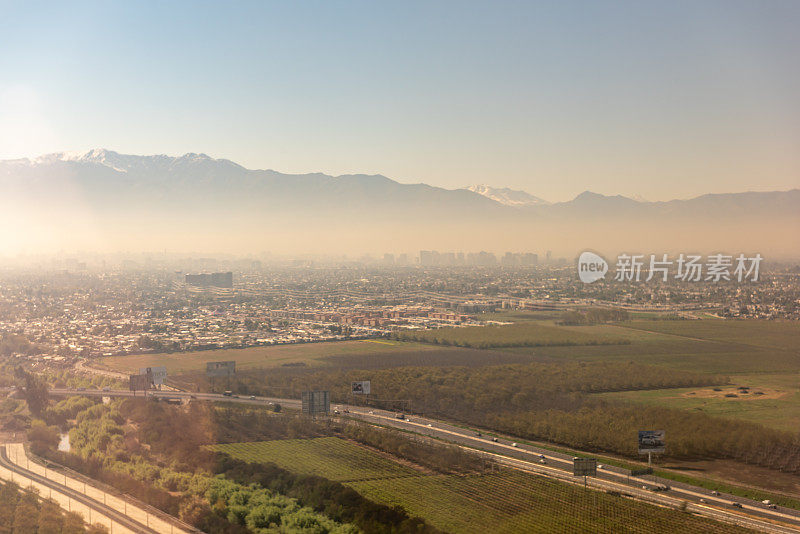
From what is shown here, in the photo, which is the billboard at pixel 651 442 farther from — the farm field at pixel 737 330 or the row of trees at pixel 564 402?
the farm field at pixel 737 330

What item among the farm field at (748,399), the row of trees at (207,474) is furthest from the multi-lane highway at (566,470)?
the farm field at (748,399)

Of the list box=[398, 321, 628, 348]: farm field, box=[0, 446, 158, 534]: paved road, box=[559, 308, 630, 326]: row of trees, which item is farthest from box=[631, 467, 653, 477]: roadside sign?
box=[559, 308, 630, 326]: row of trees

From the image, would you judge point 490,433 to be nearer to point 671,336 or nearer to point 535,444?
point 535,444

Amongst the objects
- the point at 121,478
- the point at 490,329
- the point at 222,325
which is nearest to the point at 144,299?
the point at 222,325

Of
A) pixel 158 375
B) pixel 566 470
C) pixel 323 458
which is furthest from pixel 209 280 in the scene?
pixel 566 470

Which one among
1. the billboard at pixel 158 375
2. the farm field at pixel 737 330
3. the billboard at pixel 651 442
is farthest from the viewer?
the farm field at pixel 737 330

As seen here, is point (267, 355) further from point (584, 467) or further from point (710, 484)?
point (710, 484)
